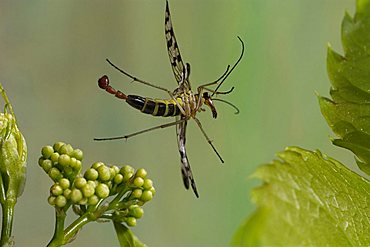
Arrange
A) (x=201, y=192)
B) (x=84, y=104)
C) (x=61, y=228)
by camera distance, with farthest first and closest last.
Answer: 1. (x=201, y=192)
2. (x=84, y=104)
3. (x=61, y=228)

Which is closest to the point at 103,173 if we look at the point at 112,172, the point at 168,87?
the point at 112,172

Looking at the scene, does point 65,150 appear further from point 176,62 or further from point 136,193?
point 176,62

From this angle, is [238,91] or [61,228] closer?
[61,228]

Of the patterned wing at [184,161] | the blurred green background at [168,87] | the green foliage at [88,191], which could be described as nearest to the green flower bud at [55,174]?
the green foliage at [88,191]

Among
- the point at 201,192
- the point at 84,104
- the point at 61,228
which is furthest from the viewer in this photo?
the point at 201,192

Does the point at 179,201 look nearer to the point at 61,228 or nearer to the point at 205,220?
the point at 205,220

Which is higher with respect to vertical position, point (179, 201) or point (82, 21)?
point (82, 21)

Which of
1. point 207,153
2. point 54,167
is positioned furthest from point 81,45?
point 54,167

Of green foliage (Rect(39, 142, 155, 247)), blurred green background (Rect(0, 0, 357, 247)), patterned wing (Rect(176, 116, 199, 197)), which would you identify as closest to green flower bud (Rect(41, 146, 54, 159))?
green foliage (Rect(39, 142, 155, 247))
